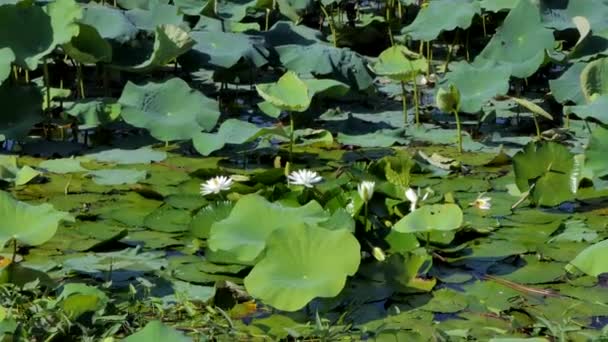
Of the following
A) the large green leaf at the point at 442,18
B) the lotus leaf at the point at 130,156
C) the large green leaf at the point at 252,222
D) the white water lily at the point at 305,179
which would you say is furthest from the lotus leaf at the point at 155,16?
the large green leaf at the point at 252,222

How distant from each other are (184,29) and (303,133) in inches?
28.4

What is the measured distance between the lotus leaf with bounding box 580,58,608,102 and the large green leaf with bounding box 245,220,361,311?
1.85m

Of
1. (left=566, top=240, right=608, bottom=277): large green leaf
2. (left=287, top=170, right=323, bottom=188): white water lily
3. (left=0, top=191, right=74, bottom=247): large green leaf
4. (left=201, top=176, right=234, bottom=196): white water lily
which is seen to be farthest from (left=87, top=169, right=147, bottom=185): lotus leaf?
(left=566, top=240, right=608, bottom=277): large green leaf

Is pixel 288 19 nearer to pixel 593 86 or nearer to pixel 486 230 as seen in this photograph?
pixel 593 86

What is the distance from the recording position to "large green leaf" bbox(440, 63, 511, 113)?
4457 millimetres

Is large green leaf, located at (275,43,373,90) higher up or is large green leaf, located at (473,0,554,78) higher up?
large green leaf, located at (473,0,554,78)

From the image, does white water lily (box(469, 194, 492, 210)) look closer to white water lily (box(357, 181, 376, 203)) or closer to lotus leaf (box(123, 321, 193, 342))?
white water lily (box(357, 181, 376, 203))

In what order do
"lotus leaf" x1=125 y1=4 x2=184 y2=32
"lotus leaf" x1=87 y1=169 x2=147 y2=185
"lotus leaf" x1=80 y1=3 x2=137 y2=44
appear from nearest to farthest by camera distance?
"lotus leaf" x1=87 y1=169 x2=147 y2=185 → "lotus leaf" x1=80 y1=3 x2=137 y2=44 → "lotus leaf" x1=125 y1=4 x2=184 y2=32

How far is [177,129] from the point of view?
4207mm

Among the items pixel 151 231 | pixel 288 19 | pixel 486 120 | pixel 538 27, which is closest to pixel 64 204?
pixel 151 231

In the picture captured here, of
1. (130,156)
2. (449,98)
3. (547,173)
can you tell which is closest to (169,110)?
(130,156)

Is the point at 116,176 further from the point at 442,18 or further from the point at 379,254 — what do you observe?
the point at 442,18

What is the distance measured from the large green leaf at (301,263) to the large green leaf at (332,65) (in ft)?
7.06

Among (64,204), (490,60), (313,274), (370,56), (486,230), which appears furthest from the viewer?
(370,56)
